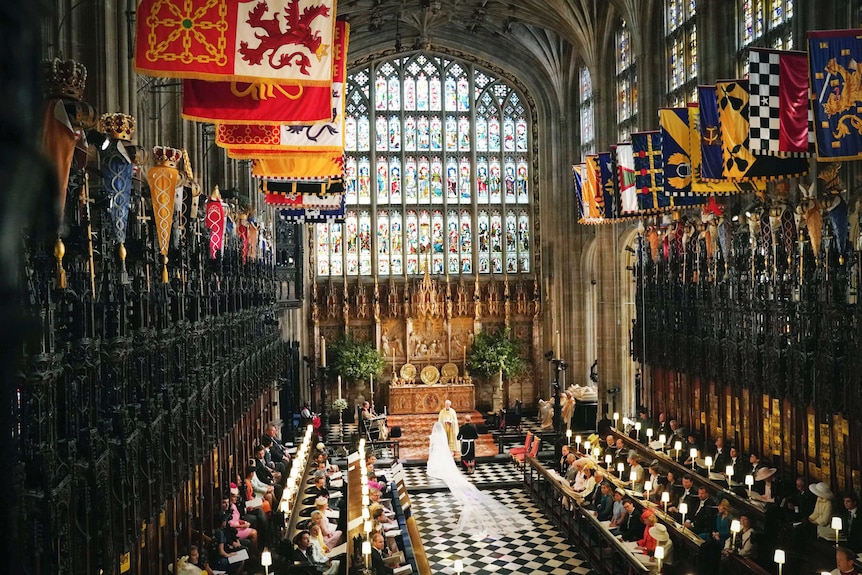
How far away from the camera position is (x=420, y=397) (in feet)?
91.7

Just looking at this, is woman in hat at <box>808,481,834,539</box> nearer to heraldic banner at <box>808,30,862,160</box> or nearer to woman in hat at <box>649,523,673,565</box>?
woman in hat at <box>649,523,673,565</box>

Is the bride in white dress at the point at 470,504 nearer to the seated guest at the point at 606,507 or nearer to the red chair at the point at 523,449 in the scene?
the red chair at the point at 523,449

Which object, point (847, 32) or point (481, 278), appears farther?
point (481, 278)

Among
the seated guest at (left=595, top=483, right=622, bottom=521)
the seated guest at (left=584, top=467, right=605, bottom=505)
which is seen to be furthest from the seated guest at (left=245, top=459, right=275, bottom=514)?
the seated guest at (left=584, top=467, right=605, bottom=505)

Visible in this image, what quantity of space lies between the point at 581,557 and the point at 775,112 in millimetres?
8841

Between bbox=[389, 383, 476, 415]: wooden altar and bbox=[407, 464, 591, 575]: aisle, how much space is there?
371 inches

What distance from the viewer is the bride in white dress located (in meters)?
16.2

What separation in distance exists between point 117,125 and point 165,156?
1528 mm

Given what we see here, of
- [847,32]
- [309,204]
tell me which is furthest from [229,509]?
[847,32]

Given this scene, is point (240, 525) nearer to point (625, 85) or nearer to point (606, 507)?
point (606, 507)

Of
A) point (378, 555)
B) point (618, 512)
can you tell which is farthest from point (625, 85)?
point (378, 555)

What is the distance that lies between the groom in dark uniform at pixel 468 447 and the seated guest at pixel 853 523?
10687 millimetres

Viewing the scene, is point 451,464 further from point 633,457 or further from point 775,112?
point 775,112

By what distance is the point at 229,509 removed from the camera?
12.4m
